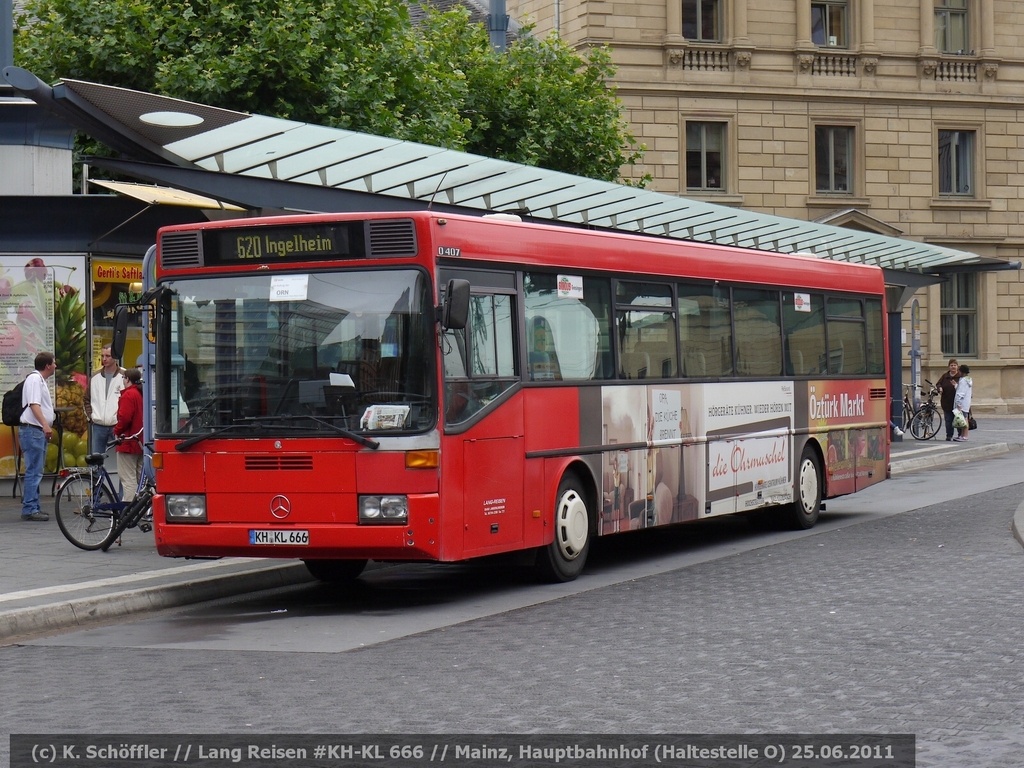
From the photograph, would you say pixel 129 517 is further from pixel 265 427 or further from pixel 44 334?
pixel 44 334

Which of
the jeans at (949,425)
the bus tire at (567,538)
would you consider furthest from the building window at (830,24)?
the bus tire at (567,538)

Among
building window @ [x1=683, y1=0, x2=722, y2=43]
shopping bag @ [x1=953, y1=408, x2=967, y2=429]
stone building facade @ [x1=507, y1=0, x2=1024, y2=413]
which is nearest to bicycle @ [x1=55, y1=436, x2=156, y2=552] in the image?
shopping bag @ [x1=953, y1=408, x2=967, y2=429]

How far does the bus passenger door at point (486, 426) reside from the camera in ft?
37.3

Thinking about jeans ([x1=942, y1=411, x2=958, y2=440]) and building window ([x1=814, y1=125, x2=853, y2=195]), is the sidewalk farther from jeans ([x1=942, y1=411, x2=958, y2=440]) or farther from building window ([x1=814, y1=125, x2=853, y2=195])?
building window ([x1=814, y1=125, x2=853, y2=195])

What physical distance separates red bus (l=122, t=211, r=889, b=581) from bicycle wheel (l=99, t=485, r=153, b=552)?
2208mm

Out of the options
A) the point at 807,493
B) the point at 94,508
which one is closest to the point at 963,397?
the point at 807,493

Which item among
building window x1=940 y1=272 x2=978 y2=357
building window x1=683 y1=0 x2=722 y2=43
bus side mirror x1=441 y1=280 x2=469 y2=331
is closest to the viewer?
bus side mirror x1=441 y1=280 x2=469 y2=331

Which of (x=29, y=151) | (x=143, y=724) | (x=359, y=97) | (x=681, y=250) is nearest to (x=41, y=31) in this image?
(x=359, y=97)

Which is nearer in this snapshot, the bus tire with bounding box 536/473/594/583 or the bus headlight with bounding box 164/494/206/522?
the bus headlight with bounding box 164/494/206/522

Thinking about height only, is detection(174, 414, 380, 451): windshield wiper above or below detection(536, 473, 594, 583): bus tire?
above

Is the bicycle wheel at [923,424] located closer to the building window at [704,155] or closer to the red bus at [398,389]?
the building window at [704,155]

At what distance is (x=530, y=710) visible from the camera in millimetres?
7457

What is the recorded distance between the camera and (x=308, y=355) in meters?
11.2

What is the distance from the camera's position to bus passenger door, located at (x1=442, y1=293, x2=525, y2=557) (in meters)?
11.4
